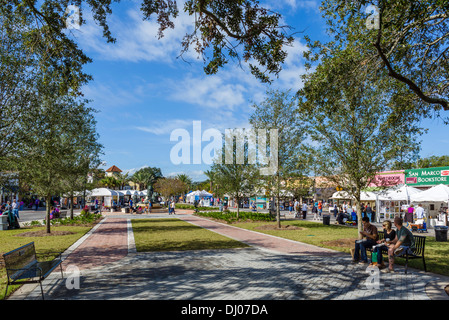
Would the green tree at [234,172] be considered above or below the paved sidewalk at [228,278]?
above

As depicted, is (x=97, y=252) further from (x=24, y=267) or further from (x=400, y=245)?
(x=400, y=245)

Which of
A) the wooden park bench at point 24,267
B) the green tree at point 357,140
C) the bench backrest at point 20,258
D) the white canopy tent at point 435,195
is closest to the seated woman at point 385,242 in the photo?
the green tree at point 357,140

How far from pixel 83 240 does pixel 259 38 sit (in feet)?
36.8

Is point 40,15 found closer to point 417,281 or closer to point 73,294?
point 73,294

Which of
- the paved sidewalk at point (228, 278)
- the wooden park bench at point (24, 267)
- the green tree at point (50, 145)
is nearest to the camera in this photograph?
the wooden park bench at point (24, 267)

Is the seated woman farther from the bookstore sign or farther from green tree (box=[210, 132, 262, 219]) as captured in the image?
the bookstore sign

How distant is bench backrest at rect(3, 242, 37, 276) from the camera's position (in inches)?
223

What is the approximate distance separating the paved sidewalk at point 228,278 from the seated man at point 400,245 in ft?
1.18

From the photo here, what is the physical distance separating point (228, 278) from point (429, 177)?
30.4m

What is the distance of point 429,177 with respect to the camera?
3020 cm

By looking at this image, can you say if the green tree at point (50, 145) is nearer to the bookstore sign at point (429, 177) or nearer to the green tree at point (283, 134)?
the green tree at point (283, 134)

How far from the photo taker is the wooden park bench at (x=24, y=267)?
554 cm

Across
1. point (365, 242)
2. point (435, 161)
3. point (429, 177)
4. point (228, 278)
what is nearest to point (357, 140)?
point (365, 242)

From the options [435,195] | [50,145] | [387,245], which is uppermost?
→ [50,145]
